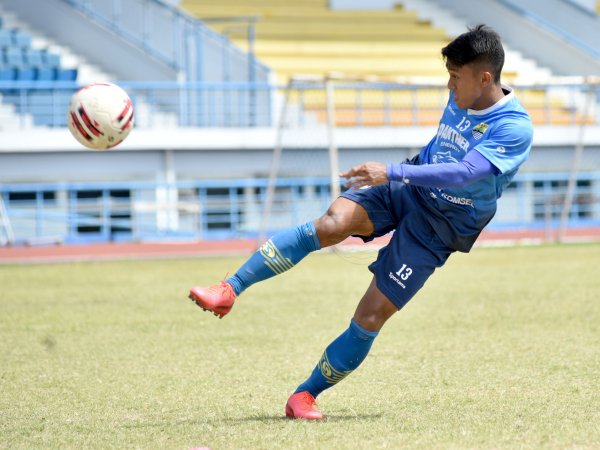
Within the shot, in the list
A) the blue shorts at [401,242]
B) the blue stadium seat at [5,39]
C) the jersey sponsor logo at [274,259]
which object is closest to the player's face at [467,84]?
the blue shorts at [401,242]

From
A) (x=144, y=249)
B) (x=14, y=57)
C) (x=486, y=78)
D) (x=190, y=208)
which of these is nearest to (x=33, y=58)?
(x=14, y=57)

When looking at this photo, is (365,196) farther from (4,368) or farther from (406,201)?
(4,368)

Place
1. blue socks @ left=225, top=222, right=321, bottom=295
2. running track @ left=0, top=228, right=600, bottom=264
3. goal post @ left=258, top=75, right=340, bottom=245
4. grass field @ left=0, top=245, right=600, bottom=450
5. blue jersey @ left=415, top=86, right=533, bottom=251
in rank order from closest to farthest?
grass field @ left=0, top=245, right=600, bottom=450
blue jersey @ left=415, top=86, right=533, bottom=251
blue socks @ left=225, top=222, right=321, bottom=295
running track @ left=0, top=228, right=600, bottom=264
goal post @ left=258, top=75, right=340, bottom=245

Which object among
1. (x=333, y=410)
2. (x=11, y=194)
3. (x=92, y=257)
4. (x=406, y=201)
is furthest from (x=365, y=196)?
(x=11, y=194)

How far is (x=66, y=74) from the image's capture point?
21.6 m

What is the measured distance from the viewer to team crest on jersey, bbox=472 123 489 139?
476cm

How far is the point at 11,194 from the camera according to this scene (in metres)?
22.2

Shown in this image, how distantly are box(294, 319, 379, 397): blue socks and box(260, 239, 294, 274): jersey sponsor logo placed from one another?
446 mm

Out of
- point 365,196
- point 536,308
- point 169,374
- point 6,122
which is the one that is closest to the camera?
point 365,196

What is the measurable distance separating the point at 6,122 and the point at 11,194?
2.00 meters

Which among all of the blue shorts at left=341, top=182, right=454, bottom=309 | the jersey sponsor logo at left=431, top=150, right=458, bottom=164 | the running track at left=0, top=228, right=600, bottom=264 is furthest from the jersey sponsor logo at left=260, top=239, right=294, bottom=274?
the running track at left=0, top=228, right=600, bottom=264

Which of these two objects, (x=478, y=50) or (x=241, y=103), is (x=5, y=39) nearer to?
(x=241, y=103)

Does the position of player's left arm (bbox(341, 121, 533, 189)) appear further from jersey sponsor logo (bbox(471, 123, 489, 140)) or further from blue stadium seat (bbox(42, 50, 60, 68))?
blue stadium seat (bbox(42, 50, 60, 68))

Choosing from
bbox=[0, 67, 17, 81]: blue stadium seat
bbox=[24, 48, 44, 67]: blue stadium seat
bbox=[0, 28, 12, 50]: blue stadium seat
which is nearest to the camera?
bbox=[0, 67, 17, 81]: blue stadium seat
